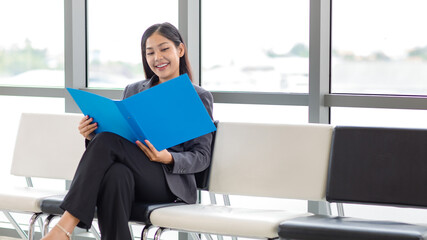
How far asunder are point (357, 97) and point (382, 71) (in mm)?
166

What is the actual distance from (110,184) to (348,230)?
947mm

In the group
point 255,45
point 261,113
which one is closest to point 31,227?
point 261,113

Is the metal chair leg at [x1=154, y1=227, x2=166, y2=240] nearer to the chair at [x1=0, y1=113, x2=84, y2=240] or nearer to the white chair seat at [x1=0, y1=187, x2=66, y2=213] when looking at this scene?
the white chair seat at [x1=0, y1=187, x2=66, y2=213]

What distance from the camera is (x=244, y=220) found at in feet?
8.49

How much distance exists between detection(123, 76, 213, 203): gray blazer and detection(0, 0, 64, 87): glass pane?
137cm

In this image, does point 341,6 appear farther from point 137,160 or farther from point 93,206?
point 93,206

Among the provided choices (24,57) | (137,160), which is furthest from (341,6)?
(24,57)

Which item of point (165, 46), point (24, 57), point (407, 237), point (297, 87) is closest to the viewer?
point (407, 237)

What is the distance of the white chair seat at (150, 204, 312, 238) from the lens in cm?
255

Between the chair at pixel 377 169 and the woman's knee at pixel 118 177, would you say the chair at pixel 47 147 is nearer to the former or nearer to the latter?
the woman's knee at pixel 118 177

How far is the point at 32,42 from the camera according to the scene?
4211 mm

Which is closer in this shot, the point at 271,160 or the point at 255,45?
the point at 271,160

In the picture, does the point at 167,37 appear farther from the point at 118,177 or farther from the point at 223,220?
the point at 223,220

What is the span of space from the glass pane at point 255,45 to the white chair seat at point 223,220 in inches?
33.9
